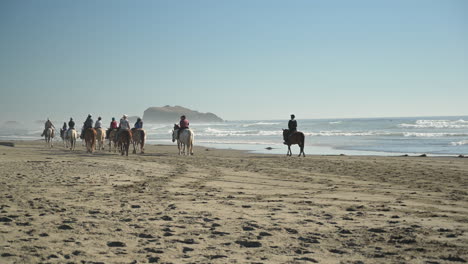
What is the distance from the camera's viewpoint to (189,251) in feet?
14.2

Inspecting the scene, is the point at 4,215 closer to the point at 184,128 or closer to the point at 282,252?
the point at 282,252

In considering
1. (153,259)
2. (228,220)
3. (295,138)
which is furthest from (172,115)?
(153,259)

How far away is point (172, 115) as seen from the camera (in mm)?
158750

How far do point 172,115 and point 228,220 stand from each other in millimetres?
155141

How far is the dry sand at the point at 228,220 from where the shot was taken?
4246 mm

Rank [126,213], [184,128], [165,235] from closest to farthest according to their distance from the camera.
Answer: [165,235]
[126,213]
[184,128]

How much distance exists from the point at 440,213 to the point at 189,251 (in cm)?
415

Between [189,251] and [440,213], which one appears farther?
[440,213]

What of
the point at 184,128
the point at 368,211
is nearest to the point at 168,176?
the point at 368,211

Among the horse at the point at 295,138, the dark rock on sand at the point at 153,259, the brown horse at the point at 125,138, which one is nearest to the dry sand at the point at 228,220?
the dark rock on sand at the point at 153,259

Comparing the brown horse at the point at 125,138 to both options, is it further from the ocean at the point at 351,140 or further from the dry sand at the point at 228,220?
the dry sand at the point at 228,220

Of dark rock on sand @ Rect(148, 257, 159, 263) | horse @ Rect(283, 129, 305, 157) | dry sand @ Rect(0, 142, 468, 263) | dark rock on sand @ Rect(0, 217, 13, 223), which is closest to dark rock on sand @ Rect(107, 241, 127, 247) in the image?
dry sand @ Rect(0, 142, 468, 263)

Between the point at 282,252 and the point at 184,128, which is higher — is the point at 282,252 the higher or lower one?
the lower one

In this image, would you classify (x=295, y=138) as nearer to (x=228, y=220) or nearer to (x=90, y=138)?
(x=90, y=138)
